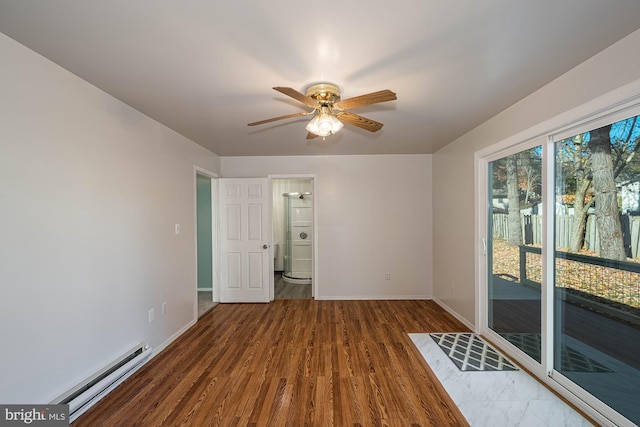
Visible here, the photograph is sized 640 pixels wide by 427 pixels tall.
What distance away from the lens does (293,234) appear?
579cm

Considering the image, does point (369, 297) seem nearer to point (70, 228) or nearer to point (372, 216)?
point (372, 216)

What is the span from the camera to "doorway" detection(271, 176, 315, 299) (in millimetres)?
5445

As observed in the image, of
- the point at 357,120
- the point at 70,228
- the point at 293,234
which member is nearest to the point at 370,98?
the point at 357,120

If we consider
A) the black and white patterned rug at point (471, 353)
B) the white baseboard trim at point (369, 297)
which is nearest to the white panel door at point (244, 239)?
the white baseboard trim at point (369, 297)

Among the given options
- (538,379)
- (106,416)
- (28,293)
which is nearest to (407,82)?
(538,379)

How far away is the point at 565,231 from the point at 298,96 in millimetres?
2228

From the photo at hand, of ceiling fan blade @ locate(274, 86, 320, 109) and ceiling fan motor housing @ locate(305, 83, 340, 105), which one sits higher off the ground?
ceiling fan motor housing @ locate(305, 83, 340, 105)

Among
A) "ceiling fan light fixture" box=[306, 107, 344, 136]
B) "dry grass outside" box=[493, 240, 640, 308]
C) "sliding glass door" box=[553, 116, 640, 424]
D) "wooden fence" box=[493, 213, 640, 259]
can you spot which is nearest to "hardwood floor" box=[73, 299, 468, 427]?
"sliding glass door" box=[553, 116, 640, 424]

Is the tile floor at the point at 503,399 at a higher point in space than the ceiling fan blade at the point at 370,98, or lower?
lower

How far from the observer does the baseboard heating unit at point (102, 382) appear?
163 centimetres

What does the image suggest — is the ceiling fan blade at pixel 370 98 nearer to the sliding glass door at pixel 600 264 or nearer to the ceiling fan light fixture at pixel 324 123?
the ceiling fan light fixture at pixel 324 123

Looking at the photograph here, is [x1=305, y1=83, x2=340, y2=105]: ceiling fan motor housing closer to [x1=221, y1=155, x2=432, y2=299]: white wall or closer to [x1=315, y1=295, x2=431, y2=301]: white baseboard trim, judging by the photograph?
[x1=221, y1=155, x2=432, y2=299]: white wall

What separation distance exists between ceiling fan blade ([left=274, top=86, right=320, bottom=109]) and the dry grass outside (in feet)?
7.17

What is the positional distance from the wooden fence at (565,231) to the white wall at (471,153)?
371mm
